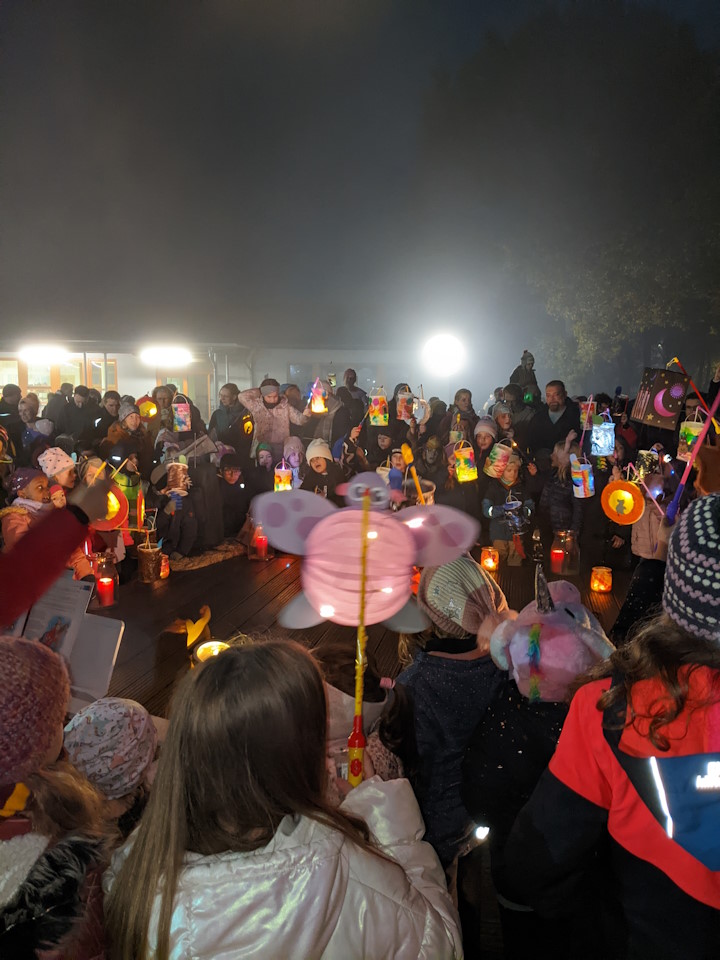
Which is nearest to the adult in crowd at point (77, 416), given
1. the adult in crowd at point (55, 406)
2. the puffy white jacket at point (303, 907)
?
the adult in crowd at point (55, 406)

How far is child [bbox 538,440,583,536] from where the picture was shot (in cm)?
786

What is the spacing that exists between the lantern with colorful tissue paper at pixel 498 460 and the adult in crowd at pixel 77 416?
23.8 feet

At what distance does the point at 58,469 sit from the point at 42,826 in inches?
201

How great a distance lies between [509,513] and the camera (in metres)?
7.98

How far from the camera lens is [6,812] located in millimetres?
1425

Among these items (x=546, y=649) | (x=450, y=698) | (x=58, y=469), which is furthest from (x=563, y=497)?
(x=546, y=649)

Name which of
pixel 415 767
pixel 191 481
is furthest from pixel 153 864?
pixel 191 481

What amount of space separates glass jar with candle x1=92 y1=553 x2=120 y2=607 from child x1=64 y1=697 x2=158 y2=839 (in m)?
4.56

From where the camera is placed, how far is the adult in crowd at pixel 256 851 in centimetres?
112

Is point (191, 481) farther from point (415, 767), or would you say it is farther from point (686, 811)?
point (686, 811)

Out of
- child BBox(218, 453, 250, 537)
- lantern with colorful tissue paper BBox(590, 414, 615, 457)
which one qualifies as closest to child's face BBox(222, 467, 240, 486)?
child BBox(218, 453, 250, 537)

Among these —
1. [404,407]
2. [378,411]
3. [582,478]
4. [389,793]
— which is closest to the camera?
[389,793]

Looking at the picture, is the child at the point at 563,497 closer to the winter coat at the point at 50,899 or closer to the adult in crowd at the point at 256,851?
the adult in crowd at the point at 256,851

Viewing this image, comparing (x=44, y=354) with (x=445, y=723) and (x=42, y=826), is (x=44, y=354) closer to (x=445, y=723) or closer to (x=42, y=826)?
(x=445, y=723)
